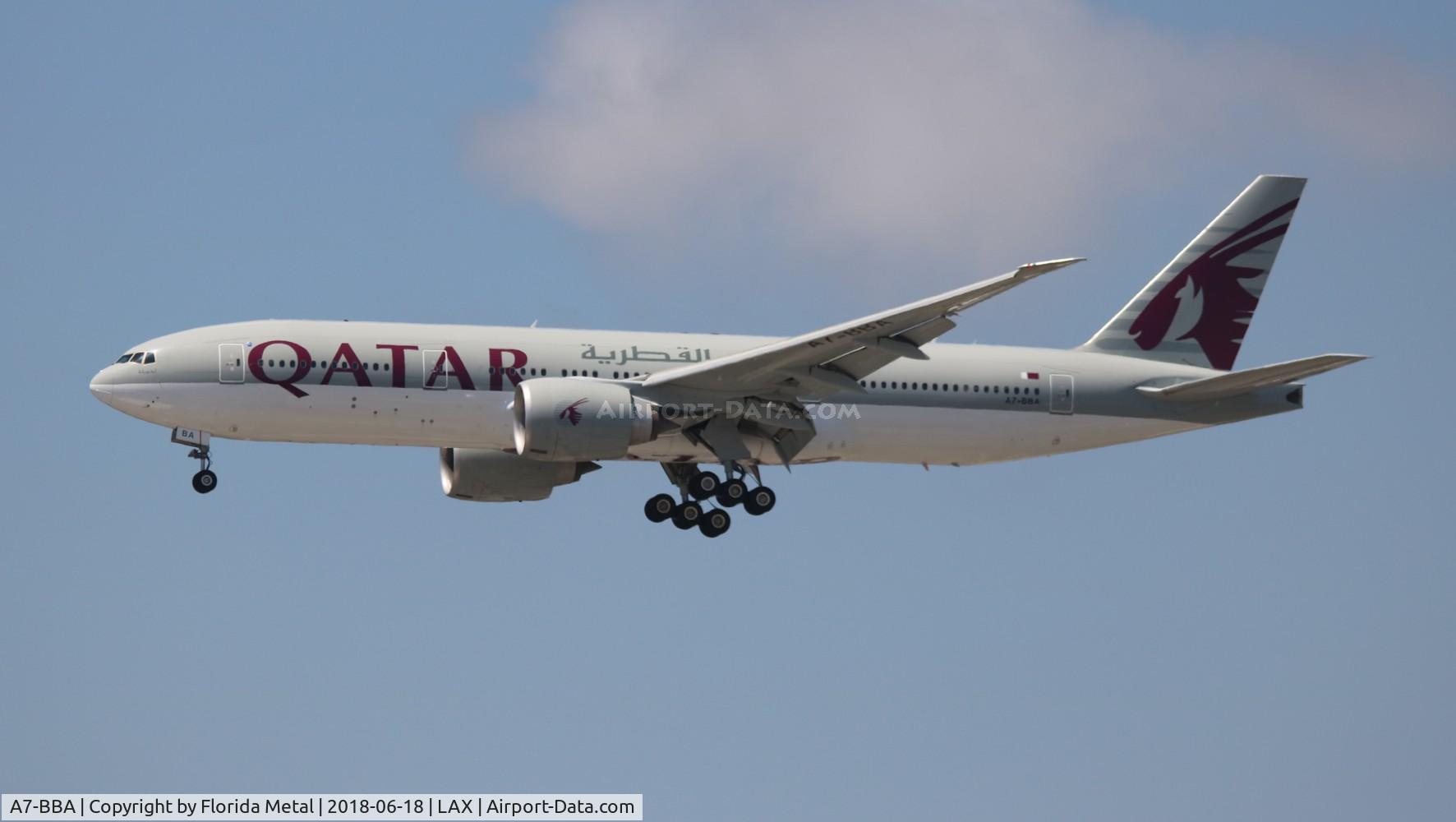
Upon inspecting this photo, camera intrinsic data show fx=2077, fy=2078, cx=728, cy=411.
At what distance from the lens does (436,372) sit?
1716 inches

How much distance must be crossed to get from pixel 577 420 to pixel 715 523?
5.21 metres

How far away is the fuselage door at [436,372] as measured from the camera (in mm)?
43500

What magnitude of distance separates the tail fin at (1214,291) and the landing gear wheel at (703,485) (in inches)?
387

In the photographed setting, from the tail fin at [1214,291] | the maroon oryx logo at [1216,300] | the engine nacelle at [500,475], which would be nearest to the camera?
the engine nacelle at [500,475]

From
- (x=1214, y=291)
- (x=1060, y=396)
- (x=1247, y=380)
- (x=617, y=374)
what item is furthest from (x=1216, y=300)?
(x=617, y=374)

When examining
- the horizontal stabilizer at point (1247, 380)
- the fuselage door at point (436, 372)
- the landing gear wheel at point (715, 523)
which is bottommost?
the landing gear wheel at point (715, 523)

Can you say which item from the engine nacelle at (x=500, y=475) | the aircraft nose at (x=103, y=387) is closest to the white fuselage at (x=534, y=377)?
the aircraft nose at (x=103, y=387)

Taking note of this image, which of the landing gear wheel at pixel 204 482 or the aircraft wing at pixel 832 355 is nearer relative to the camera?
the aircraft wing at pixel 832 355

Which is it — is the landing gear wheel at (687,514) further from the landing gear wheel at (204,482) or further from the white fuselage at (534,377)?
the landing gear wheel at (204,482)

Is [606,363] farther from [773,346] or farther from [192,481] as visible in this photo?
[192,481]

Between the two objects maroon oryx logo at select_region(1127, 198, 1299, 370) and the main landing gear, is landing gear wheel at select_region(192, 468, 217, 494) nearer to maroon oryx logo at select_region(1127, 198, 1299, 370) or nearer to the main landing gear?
the main landing gear

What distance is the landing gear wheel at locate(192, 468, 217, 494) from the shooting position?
44.5m

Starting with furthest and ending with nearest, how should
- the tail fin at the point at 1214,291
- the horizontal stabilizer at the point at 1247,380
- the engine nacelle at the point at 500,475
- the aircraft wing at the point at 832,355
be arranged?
1. the tail fin at the point at 1214,291
2. the engine nacelle at the point at 500,475
3. the horizontal stabilizer at the point at 1247,380
4. the aircraft wing at the point at 832,355

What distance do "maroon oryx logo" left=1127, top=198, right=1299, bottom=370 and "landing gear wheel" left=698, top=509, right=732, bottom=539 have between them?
11.1 meters
